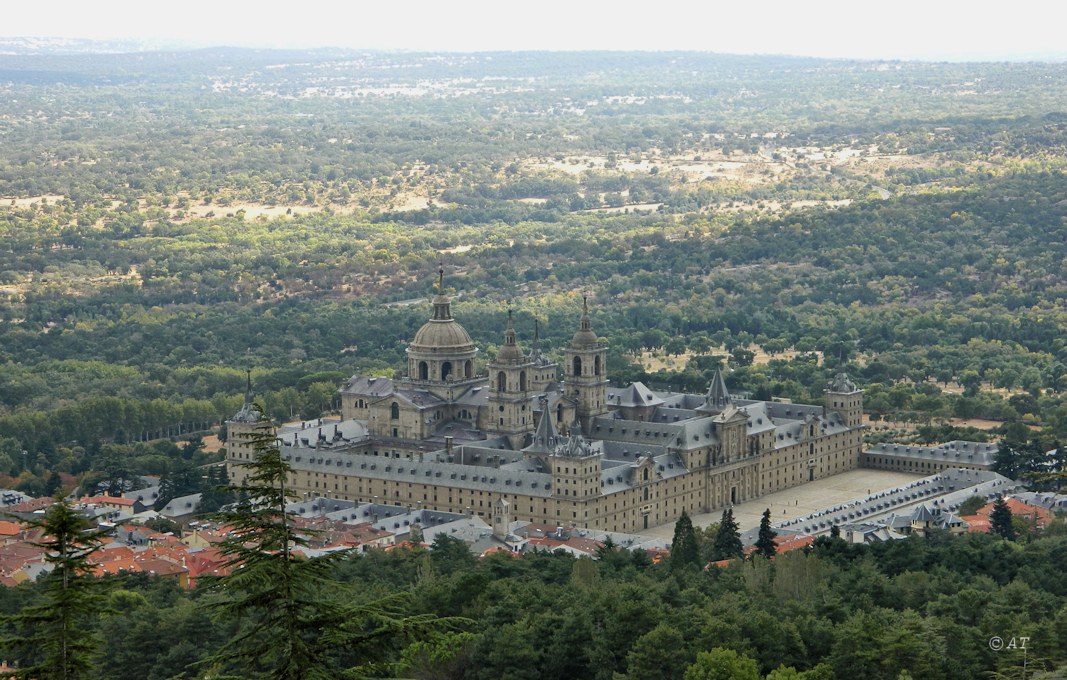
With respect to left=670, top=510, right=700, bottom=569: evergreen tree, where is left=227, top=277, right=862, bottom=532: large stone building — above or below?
below

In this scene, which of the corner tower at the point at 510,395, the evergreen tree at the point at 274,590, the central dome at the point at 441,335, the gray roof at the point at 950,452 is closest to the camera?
the evergreen tree at the point at 274,590

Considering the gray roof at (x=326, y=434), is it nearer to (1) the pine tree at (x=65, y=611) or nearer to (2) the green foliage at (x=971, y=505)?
(2) the green foliage at (x=971, y=505)

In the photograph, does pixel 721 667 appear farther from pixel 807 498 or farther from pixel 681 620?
pixel 807 498

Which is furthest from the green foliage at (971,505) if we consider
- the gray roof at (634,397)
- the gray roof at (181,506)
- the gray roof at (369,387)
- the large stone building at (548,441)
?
the gray roof at (181,506)

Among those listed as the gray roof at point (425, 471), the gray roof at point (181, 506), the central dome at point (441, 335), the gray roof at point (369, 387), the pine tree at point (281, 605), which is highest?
the pine tree at point (281, 605)

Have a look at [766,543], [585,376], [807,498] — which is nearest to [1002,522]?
[766,543]

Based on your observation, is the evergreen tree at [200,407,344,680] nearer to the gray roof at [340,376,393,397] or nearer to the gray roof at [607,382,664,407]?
the gray roof at [340,376,393,397]

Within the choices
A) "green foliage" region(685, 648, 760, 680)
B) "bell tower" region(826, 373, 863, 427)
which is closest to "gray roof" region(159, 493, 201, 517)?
"bell tower" region(826, 373, 863, 427)
